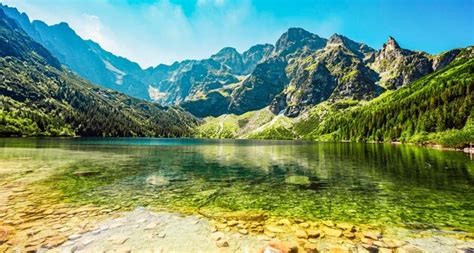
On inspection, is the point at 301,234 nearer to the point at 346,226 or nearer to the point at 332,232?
the point at 332,232

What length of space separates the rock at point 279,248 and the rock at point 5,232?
13.8m

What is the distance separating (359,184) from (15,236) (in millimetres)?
33329

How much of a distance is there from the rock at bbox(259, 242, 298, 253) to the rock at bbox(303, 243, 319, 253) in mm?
598

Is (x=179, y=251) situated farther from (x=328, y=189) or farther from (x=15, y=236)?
(x=328, y=189)

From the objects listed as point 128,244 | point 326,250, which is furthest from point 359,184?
point 128,244

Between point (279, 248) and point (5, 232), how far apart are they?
50.9 ft

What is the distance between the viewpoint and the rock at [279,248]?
1299 cm

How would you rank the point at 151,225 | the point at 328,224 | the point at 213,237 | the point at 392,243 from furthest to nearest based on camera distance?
1. the point at 328,224
2. the point at 151,225
3. the point at 213,237
4. the point at 392,243

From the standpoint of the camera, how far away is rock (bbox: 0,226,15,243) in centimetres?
1421

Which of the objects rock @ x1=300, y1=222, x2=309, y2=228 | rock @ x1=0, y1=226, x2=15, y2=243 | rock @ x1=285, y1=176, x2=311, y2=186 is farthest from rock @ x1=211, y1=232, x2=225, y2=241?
rock @ x1=285, y1=176, x2=311, y2=186

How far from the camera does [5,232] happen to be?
15.1 meters

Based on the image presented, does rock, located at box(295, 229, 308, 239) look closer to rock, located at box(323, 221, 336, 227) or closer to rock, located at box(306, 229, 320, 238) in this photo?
rock, located at box(306, 229, 320, 238)

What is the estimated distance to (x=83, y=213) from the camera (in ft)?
64.1

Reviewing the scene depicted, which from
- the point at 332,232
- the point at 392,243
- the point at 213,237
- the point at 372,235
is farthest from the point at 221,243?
the point at 392,243
